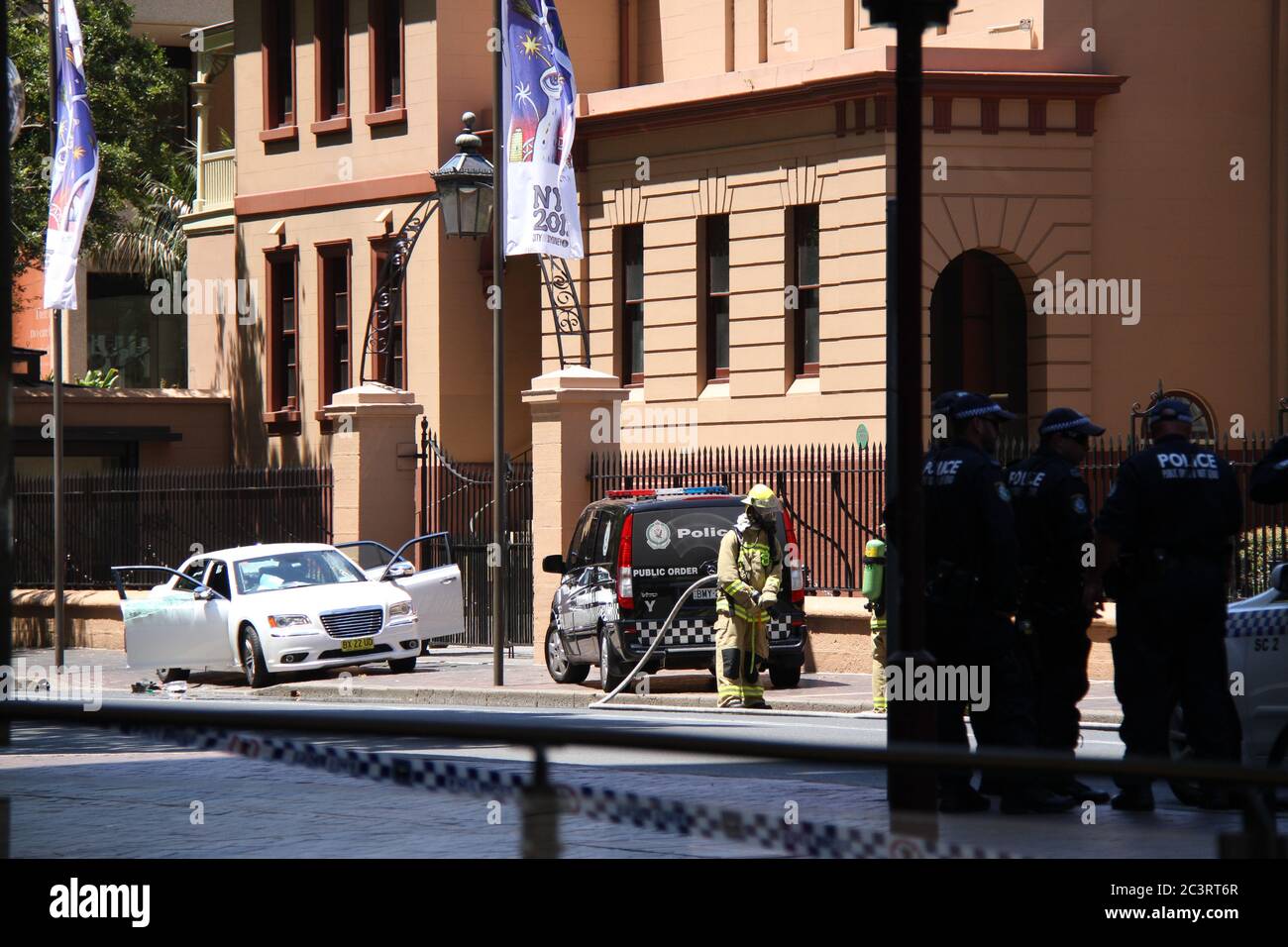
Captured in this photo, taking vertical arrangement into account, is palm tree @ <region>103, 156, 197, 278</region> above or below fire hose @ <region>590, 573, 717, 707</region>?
above

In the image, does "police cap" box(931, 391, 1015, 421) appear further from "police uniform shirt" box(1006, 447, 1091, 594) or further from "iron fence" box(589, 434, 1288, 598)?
"iron fence" box(589, 434, 1288, 598)

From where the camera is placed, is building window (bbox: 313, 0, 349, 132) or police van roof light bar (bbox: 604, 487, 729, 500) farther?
building window (bbox: 313, 0, 349, 132)

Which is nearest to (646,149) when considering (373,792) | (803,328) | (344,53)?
(803,328)

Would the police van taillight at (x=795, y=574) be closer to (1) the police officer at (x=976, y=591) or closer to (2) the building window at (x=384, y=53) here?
(1) the police officer at (x=976, y=591)

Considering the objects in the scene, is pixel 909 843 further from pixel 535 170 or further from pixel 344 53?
pixel 344 53

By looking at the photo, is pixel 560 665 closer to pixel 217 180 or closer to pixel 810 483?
pixel 810 483

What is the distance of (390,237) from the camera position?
111ft

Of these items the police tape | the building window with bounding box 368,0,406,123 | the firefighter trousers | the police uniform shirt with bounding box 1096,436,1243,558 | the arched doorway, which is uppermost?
the building window with bounding box 368,0,406,123

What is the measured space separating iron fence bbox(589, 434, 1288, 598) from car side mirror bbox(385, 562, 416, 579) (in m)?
2.25

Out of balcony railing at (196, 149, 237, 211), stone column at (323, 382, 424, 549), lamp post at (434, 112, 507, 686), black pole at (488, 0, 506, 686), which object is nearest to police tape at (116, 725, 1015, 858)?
black pole at (488, 0, 506, 686)

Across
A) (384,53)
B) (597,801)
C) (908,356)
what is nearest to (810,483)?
(384,53)

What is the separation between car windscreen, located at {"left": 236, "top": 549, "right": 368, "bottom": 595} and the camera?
22.8 metres

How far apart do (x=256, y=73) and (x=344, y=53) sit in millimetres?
2798

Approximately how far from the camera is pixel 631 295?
3209cm
